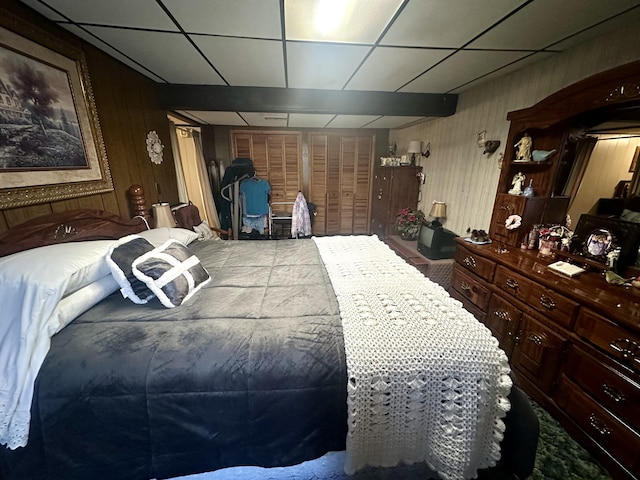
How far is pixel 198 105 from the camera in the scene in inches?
106

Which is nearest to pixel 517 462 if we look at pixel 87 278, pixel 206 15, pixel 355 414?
pixel 355 414

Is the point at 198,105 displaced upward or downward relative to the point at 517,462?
upward

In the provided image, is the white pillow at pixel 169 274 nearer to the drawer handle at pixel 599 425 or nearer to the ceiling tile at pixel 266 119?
the drawer handle at pixel 599 425

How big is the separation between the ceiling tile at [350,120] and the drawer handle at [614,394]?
363 centimetres

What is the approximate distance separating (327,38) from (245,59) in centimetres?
77

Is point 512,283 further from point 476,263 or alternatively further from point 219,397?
point 219,397

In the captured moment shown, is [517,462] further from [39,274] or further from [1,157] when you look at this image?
[1,157]

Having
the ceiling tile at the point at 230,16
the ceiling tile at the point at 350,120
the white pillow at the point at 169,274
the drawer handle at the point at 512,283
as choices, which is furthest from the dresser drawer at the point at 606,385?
the ceiling tile at the point at 350,120

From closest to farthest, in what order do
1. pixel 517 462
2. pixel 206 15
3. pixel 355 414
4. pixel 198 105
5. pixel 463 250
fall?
pixel 355 414 < pixel 517 462 < pixel 206 15 < pixel 463 250 < pixel 198 105

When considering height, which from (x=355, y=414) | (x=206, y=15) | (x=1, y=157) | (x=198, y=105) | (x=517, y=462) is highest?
(x=206, y=15)

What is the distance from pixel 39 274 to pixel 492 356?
190 cm

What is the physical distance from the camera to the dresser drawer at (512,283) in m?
1.62

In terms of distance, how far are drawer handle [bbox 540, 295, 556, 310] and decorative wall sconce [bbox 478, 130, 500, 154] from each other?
1527 mm

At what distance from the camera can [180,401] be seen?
3.03 feet
